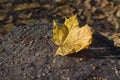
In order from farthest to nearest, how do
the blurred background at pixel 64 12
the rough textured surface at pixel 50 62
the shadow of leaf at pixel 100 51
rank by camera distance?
the blurred background at pixel 64 12 < the shadow of leaf at pixel 100 51 < the rough textured surface at pixel 50 62

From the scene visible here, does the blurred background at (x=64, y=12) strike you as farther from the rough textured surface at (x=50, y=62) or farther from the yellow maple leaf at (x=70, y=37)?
the yellow maple leaf at (x=70, y=37)

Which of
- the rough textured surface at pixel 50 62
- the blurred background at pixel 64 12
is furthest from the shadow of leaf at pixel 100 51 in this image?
the blurred background at pixel 64 12

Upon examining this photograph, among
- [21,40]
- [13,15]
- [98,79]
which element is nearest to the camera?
[98,79]

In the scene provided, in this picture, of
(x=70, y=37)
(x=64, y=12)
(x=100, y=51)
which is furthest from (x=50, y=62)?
(x=64, y=12)

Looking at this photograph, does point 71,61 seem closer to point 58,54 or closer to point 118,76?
point 58,54

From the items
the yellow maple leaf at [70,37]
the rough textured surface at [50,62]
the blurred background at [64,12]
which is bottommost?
the blurred background at [64,12]

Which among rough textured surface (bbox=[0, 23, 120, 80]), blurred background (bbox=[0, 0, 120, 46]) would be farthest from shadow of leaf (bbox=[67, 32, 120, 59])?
blurred background (bbox=[0, 0, 120, 46])

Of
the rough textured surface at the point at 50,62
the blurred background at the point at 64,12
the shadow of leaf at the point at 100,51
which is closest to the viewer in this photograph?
the rough textured surface at the point at 50,62

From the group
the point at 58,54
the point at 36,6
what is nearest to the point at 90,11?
the point at 36,6
